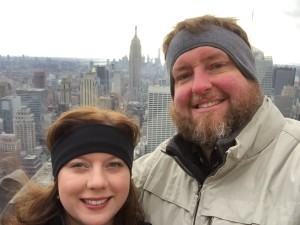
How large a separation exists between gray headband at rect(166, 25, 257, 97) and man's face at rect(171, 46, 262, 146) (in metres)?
0.03

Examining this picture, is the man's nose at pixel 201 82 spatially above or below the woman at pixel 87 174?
above

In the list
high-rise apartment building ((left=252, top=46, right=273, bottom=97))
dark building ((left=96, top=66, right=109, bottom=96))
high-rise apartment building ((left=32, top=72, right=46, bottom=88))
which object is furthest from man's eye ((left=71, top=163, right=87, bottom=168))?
high-rise apartment building ((left=32, top=72, right=46, bottom=88))

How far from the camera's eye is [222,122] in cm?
166

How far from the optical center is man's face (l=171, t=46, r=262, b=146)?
5.45ft

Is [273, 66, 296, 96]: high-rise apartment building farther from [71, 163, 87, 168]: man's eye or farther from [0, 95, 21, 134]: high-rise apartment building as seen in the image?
[71, 163, 87, 168]: man's eye

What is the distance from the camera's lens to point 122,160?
156cm

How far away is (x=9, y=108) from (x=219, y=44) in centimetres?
492

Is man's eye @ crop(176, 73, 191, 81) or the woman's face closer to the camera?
the woman's face

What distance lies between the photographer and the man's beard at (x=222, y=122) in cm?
164

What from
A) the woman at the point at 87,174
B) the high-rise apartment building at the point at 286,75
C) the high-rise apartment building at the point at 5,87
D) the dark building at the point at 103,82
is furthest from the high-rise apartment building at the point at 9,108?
the high-rise apartment building at the point at 286,75

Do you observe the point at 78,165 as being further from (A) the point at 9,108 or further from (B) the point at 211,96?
(A) the point at 9,108

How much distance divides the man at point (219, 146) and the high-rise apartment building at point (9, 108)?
11.6ft

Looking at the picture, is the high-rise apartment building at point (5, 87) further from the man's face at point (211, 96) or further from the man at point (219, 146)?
the man's face at point (211, 96)

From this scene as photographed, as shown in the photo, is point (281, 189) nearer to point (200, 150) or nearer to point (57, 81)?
point (200, 150)
